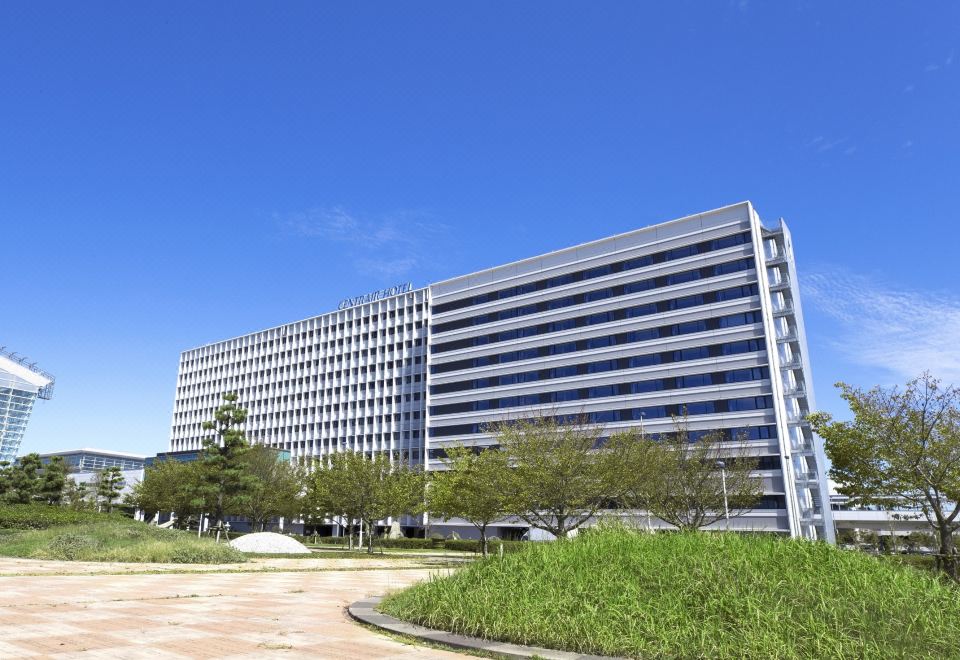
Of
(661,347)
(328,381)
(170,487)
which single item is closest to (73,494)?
(170,487)

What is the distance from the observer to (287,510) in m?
62.1

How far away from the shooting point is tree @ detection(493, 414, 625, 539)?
109 feet

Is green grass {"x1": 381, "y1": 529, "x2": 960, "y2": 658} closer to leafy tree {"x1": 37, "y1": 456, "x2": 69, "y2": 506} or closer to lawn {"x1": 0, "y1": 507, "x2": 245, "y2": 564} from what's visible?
lawn {"x1": 0, "y1": 507, "x2": 245, "y2": 564}

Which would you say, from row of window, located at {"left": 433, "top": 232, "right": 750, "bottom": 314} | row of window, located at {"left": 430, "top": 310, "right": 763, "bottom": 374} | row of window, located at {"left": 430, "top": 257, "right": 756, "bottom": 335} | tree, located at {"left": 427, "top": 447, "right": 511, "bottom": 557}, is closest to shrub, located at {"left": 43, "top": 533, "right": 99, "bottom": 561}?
tree, located at {"left": 427, "top": 447, "right": 511, "bottom": 557}

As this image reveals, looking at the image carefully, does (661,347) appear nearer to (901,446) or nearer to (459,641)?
(901,446)

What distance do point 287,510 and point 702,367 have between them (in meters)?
41.9

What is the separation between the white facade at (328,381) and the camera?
93875mm

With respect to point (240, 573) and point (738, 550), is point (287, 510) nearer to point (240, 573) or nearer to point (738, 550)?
point (240, 573)

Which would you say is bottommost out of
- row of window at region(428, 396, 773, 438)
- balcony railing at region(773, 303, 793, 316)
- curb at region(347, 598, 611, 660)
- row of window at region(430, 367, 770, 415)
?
→ curb at region(347, 598, 611, 660)

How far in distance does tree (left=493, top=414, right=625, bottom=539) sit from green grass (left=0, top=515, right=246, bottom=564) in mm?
14469

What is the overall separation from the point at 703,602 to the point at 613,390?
2356 inches

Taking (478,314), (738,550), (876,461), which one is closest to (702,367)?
(478,314)

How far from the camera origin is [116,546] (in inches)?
1055

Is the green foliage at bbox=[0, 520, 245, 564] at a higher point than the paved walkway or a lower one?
higher
